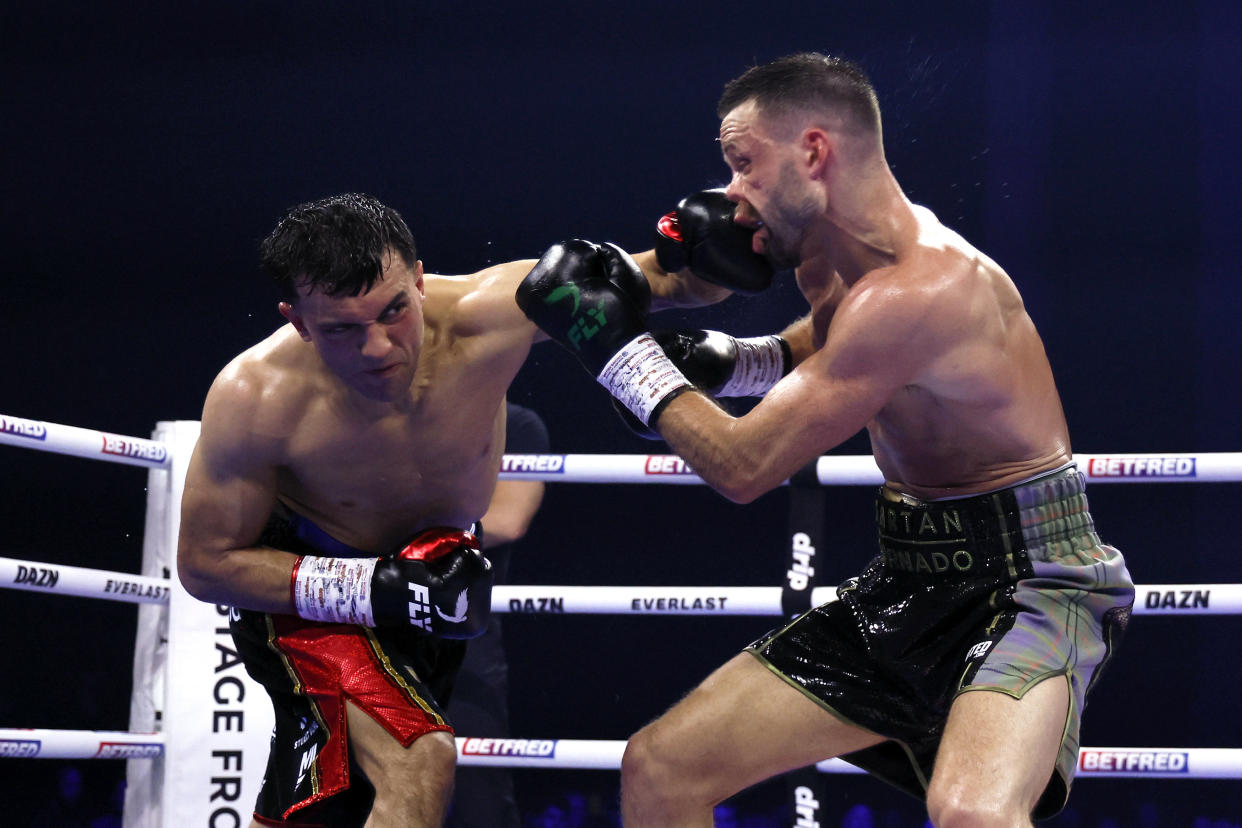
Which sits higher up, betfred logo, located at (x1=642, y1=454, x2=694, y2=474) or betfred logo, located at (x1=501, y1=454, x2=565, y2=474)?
betfred logo, located at (x1=501, y1=454, x2=565, y2=474)

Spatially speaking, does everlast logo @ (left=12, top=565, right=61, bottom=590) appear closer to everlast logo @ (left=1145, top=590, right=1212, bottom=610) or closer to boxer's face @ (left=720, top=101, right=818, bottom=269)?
boxer's face @ (left=720, top=101, right=818, bottom=269)

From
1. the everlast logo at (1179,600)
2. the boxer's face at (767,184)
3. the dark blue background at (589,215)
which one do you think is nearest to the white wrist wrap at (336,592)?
the boxer's face at (767,184)

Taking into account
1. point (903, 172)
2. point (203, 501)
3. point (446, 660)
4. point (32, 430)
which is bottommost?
point (446, 660)

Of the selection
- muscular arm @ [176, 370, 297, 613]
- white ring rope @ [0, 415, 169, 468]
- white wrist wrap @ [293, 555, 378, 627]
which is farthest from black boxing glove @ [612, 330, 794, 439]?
white ring rope @ [0, 415, 169, 468]

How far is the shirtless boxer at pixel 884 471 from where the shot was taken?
185cm

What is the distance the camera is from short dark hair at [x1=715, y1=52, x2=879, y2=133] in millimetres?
1975

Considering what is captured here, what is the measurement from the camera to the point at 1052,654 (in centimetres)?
182

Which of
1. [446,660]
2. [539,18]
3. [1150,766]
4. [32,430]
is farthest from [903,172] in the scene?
[32,430]

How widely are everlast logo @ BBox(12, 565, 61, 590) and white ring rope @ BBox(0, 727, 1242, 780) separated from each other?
27 cm

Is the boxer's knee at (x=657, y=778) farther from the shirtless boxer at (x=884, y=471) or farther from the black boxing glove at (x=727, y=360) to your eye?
the black boxing glove at (x=727, y=360)

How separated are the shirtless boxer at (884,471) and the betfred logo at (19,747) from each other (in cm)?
123

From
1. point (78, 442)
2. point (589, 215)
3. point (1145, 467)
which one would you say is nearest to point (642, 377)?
point (1145, 467)

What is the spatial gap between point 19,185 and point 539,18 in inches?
65.2

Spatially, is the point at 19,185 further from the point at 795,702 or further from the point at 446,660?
the point at 795,702
